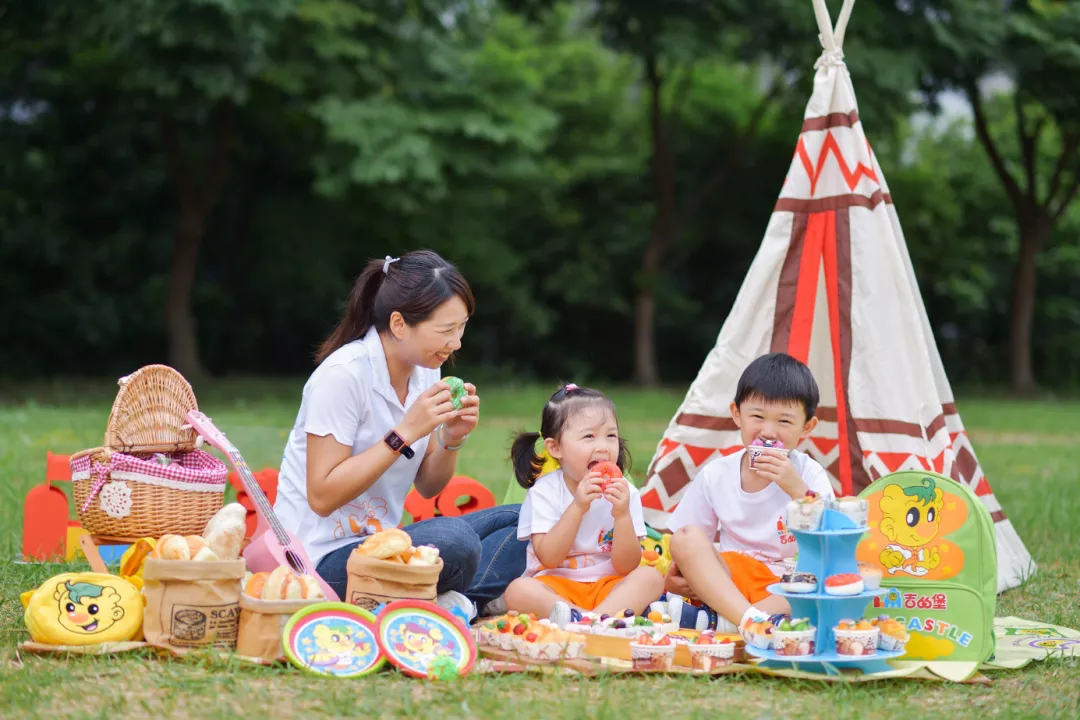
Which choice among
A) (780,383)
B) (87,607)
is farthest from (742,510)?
(87,607)

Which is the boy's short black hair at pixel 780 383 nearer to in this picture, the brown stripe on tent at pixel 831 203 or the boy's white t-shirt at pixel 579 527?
the boy's white t-shirt at pixel 579 527

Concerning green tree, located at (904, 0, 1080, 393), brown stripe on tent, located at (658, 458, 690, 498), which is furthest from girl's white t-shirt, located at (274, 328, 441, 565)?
green tree, located at (904, 0, 1080, 393)

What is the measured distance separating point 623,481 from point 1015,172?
1703 centimetres

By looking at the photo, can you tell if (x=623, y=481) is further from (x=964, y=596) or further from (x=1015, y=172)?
(x=1015, y=172)

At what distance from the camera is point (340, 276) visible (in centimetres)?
1537

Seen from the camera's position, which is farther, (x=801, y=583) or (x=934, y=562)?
(x=934, y=562)

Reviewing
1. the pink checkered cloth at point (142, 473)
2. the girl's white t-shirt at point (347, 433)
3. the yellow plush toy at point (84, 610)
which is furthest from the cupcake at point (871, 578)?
the pink checkered cloth at point (142, 473)

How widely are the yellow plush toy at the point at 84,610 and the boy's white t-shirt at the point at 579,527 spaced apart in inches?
47.1

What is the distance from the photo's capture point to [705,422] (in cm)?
473

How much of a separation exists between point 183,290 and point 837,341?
10221 mm

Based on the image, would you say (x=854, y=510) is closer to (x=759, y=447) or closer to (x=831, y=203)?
(x=759, y=447)

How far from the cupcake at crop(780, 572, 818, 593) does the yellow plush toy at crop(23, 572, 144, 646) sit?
1733mm

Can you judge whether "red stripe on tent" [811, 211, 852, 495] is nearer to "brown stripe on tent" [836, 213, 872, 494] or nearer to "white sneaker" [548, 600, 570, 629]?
"brown stripe on tent" [836, 213, 872, 494]

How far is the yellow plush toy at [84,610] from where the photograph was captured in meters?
3.11
